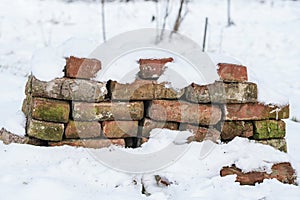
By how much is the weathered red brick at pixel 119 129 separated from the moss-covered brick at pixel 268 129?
0.79m

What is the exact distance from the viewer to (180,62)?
2.83 meters

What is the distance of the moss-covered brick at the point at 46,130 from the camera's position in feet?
8.75

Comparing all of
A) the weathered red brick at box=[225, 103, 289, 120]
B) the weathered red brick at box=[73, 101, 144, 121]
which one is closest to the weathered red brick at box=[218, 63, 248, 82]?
the weathered red brick at box=[225, 103, 289, 120]

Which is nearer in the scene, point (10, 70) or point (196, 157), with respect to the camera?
point (196, 157)

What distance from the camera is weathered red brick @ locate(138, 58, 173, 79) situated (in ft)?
8.91

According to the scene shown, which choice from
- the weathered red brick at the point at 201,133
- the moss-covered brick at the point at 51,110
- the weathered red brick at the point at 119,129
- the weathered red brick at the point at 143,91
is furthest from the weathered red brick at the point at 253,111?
the moss-covered brick at the point at 51,110

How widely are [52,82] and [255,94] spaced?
129cm

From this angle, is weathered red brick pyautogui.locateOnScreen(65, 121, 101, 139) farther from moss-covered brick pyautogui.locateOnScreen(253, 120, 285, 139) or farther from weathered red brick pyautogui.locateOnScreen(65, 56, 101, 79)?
moss-covered brick pyautogui.locateOnScreen(253, 120, 285, 139)

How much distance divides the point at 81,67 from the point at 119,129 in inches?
17.8

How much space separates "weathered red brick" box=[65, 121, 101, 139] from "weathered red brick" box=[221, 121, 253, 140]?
0.81 m

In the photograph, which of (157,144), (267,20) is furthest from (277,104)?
(267,20)

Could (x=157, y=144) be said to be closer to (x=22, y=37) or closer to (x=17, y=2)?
(x=22, y=37)

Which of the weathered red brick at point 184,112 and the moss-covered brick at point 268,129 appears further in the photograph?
the moss-covered brick at point 268,129

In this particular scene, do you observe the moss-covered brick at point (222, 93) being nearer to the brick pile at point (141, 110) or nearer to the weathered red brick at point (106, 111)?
the brick pile at point (141, 110)
